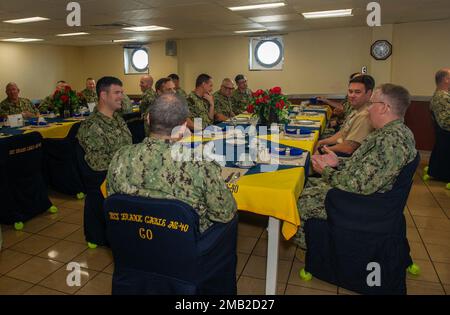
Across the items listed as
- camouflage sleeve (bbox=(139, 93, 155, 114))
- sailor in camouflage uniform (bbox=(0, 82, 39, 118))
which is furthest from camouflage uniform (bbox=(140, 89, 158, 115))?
sailor in camouflage uniform (bbox=(0, 82, 39, 118))

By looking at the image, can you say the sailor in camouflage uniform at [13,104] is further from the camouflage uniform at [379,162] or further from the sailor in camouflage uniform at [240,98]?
the camouflage uniform at [379,162]

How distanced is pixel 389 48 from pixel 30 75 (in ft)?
28.2

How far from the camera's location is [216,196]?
1.57 meters

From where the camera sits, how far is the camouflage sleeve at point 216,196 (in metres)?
1.56

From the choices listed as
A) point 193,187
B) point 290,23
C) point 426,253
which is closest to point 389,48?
point 290,23

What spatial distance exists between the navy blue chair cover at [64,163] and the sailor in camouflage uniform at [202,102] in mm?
1404

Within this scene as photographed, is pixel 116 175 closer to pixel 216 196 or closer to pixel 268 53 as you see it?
pixel 216 196

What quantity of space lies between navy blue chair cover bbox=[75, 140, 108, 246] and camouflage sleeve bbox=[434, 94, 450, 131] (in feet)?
12.9

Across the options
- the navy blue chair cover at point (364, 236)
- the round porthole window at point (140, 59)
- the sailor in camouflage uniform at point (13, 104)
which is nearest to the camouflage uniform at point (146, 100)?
the sailor in camouflage uniform at point (13, 104)

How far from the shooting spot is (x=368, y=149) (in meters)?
2.04

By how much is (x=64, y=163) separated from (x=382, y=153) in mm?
3502

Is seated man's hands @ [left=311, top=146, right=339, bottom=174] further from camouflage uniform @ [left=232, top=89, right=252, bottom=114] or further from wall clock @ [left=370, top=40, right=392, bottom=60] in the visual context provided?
wall clock @ [left=370, top=40, right=392, bottom=60]

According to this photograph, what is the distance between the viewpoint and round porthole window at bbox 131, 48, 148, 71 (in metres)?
9.83
